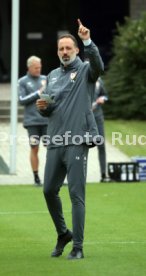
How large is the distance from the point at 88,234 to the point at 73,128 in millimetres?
2296

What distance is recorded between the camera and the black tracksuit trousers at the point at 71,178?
998cm

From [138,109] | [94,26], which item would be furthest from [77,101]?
[94,26]

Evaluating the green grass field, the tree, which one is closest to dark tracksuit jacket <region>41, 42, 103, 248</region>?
the green grass field

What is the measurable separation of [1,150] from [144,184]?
550 cm

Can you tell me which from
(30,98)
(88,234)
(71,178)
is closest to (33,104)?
(30,98)

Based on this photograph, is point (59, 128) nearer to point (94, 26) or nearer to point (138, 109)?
point (138, 109)

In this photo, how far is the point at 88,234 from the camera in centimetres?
1203

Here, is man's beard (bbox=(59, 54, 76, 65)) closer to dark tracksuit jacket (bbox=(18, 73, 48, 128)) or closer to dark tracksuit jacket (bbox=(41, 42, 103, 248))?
dark tracksuit jacket (bbox=(41, 42, 103, 248))

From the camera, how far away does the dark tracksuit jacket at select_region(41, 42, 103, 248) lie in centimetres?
1000

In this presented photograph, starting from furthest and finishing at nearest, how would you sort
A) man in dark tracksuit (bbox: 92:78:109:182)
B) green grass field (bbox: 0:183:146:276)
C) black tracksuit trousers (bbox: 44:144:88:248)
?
man in dark tracksuit (bbox: 92:78:109:182), black tracksuit trousers (bbox: 44:144:88:248), green grass field (bbox: 0:183:146:276)

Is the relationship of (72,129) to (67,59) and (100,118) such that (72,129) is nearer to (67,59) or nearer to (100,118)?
(67,59)

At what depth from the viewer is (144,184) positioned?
1784 cm

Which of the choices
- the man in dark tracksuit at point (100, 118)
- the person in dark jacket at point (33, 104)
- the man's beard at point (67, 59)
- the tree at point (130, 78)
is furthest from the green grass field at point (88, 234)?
the tree at point (130, 78)

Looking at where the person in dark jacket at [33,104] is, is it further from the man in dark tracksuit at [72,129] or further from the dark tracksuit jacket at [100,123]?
the man in dark tracksuit at [72,129]
